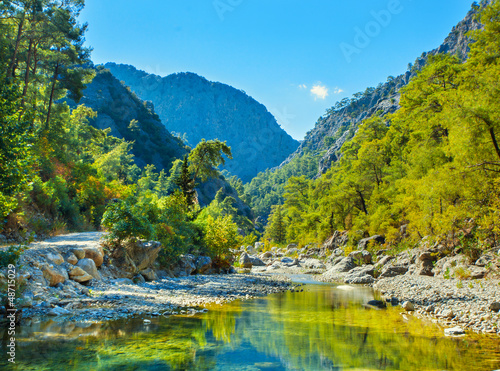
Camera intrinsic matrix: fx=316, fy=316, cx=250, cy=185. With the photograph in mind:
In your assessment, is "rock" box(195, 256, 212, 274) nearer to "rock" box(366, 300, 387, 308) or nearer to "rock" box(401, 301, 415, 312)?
"rock" box(366, 300, 387, 308)

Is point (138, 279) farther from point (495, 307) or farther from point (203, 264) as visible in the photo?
point (495, 307)

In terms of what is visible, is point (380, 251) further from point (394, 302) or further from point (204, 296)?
point (204, 296)

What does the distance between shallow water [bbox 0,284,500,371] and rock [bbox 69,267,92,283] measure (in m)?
4.15

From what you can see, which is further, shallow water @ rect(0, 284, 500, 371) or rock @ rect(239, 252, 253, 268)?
rock @ rect(239, 252, 253, 268)

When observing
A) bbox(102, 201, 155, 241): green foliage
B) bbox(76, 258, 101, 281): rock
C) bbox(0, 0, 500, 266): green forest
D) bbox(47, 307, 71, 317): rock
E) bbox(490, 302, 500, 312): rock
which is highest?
bbox(0, 0, 500, 266): green forest

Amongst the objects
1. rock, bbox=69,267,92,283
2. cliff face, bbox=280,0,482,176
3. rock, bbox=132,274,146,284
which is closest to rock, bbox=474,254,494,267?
rock, bbox=132,274,146,284

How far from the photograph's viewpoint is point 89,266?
479 inches

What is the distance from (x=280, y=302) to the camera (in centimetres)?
1313

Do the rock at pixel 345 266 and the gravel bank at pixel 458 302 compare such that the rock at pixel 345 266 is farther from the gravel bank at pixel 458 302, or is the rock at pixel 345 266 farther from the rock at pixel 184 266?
the rock at pixel 184 266

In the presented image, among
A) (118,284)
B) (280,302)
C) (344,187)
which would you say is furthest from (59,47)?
(344,187)

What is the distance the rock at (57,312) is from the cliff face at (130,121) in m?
89.8

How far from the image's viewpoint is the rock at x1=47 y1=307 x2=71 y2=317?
312 inches

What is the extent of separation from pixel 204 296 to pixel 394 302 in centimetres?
768

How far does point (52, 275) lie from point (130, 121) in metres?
102
